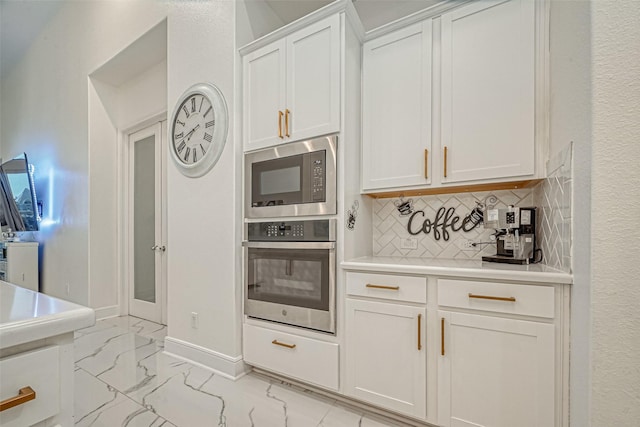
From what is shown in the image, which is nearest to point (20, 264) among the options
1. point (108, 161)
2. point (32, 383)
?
point (108, 161)

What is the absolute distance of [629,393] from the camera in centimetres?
94

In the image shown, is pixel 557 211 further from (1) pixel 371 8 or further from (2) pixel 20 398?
(1) pixel 371 8

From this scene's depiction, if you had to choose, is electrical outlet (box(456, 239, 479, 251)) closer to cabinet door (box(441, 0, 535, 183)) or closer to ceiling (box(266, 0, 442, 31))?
cabinet door (box(441, 0, 535, 183))

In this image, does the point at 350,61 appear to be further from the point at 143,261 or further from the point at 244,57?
the point at 143,261

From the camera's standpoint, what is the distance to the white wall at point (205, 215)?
224 cm

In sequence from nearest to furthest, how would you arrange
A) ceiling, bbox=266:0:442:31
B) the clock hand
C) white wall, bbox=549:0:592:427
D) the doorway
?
white wall, bbox=549:0:592:427
ceiling, bbox=266:0:442:31
the clock hand
the doorway

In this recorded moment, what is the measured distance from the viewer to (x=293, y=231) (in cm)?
202

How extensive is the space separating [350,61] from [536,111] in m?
1.13

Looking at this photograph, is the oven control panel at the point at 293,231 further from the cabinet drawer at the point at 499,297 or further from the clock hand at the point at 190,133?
the clock hand at the point at 190,133

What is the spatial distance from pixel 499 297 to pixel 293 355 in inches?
50.3

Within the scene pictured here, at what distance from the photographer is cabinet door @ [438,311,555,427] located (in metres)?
1.32

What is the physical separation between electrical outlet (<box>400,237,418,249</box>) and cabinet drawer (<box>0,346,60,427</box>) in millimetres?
2011

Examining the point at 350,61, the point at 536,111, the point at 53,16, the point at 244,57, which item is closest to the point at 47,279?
the point at 53,16

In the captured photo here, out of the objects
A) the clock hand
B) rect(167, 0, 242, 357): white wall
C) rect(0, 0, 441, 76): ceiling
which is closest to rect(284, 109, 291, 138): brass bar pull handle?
rect(167, 0, 242, 357): white wall
